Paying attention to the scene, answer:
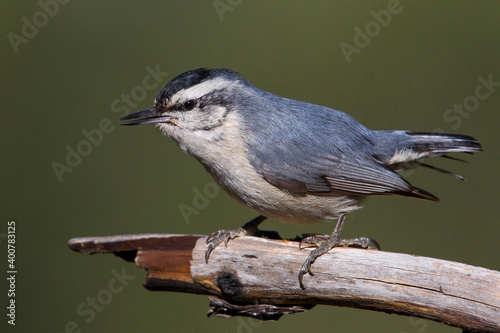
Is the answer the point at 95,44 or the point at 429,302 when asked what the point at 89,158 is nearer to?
the point at 95,44

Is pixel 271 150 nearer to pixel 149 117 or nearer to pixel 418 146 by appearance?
pixel 149 117

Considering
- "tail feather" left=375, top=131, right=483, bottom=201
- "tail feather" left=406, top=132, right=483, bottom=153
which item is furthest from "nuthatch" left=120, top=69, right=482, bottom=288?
"tail feather" left=406, top=132, right=483, bottom=153

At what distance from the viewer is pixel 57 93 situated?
4.88 metres

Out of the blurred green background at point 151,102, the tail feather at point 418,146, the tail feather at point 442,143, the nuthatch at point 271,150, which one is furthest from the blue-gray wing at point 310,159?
the blurred green background at point 151,102

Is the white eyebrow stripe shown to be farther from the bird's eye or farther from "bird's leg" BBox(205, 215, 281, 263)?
"bird's leg" BBox(205, 215, 281, 263)

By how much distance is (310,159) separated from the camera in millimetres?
2904

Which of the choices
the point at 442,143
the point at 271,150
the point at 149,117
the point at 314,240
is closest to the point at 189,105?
the point at 149,117

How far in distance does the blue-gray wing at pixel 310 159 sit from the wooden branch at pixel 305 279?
14.4 inches

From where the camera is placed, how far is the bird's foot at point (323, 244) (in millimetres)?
2605

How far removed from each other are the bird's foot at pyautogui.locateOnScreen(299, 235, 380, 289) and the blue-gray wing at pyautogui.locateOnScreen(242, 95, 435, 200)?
0.26m

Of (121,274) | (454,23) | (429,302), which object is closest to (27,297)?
(121,274)

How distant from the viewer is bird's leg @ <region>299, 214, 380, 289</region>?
2.61 m

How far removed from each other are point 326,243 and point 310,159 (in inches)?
18.5

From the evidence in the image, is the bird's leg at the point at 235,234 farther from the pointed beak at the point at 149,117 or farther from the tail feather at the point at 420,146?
the tail feather at the point at 420,146
